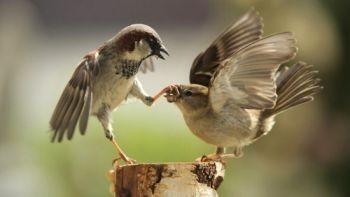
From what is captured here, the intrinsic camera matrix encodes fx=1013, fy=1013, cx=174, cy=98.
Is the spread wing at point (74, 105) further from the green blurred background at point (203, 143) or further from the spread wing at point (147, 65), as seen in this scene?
the green blurred background at point (203, 143)

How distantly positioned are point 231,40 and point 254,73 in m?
0.28

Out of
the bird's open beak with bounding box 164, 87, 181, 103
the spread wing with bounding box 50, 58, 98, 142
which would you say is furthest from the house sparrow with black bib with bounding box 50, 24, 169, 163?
the bird's open beak with bounding box 164, 87, 181, 103

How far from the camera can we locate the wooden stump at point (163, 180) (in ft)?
12.2

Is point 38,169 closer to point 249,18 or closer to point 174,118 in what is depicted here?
point 174,118

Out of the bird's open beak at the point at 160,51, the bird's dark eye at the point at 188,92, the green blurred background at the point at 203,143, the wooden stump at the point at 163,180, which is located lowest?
the green blurred background at the point at 203,143

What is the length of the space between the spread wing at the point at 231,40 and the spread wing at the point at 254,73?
105 millimetres

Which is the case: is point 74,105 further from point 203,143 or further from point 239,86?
point 203,143

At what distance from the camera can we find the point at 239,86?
15.3 ft

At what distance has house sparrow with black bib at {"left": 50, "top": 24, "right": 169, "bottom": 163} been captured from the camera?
4.30 m

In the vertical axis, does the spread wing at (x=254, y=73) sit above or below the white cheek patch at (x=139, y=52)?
below

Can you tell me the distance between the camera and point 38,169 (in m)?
8.80

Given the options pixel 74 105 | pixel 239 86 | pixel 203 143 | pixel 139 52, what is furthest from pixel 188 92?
pixel 203 143

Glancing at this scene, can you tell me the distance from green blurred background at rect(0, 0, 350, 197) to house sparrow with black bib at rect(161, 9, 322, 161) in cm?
208

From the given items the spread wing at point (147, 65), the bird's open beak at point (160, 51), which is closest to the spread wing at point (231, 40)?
the spread wing at point (147, 65)
